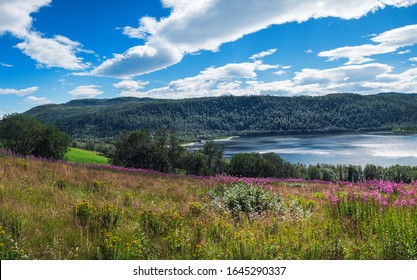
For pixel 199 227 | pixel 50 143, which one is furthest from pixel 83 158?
pixel 199 227

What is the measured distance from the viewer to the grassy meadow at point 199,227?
18.7 ft

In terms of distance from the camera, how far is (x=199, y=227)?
24.1 ft

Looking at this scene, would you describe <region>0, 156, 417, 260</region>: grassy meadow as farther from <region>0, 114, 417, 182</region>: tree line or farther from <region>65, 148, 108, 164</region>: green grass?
<region>65, 148, 108, 164</region>: green grass

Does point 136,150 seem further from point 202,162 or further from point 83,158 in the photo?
point 202,162

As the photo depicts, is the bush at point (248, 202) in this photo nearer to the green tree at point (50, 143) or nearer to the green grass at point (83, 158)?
the green tree at point (50, 143)

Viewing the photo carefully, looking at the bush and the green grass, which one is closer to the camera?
the bush

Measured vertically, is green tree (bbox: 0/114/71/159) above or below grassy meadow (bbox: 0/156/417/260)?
above

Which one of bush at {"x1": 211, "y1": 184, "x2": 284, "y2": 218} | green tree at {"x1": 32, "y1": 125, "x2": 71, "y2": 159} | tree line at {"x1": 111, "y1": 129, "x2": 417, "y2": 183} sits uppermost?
green tree at {"x1": 32, "y1": 125, "x2": 71, "y2": 159}

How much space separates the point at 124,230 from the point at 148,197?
4.94m

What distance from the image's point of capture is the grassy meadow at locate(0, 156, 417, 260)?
5695mm

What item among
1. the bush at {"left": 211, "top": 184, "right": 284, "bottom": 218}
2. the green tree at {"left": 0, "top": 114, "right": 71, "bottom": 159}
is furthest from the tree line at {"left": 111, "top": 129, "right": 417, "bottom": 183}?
the bush at {"left": 211, "top": 184, "right": 284, "bottom": 218}

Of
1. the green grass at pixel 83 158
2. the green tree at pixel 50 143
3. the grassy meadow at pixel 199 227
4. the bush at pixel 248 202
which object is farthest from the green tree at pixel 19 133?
the bush at pixel 248 202

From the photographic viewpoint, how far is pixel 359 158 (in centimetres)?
14138

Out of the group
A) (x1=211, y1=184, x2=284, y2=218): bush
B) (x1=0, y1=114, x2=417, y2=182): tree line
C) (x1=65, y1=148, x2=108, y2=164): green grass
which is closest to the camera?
(x1=211, y1=184, x2=284, y2=218): bush
